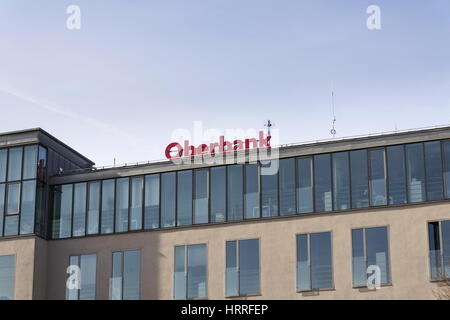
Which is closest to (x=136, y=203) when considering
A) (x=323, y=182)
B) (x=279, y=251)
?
(x=279, y=251)

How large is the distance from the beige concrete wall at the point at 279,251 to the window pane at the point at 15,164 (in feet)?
18.3

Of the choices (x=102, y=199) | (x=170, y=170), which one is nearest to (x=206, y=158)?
(x=170, y=170)

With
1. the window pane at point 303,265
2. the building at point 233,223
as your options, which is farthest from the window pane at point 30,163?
the window pane at point 303,265

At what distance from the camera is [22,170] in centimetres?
5769

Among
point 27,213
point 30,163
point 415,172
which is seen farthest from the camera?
point 30,163

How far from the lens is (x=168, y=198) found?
5653 centimetres

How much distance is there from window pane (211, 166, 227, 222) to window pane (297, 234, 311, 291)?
5.89m

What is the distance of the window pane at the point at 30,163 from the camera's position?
5750cm

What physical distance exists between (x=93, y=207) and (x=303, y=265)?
16641mm

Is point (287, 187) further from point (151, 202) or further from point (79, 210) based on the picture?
point (79, 210)

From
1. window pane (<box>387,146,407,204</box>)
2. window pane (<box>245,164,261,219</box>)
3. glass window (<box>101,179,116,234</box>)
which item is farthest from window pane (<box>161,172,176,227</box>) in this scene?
window pane (<box>387,146,407,204</box>)

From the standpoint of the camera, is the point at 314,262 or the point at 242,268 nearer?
the point at 314,262

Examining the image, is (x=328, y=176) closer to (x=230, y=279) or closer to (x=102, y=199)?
(x=230, y=279)

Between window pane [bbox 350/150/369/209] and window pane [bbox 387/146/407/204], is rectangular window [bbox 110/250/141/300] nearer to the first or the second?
window pane [bbox 350/150/369/209]
